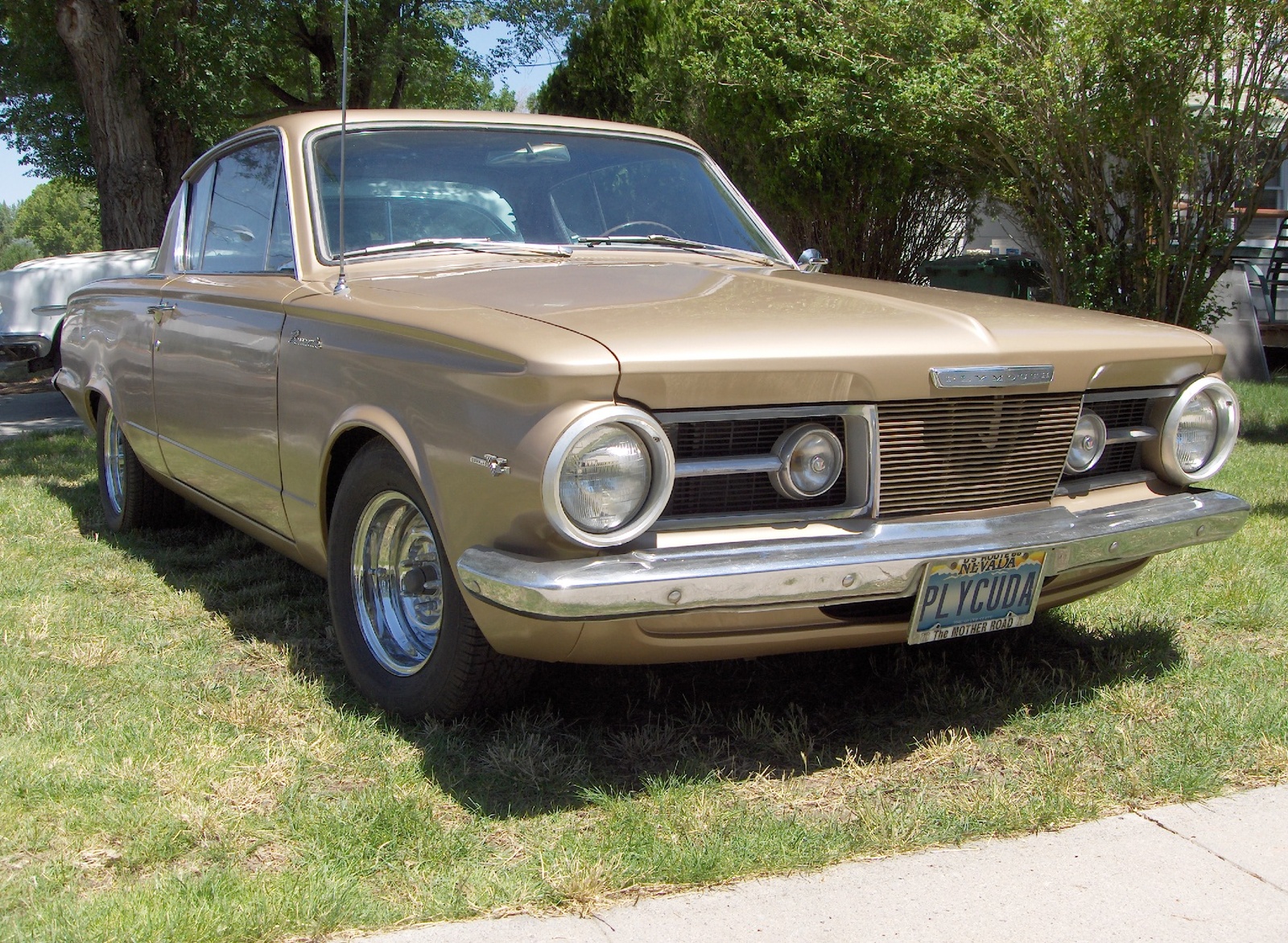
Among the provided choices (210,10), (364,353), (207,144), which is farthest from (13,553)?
(207,144)

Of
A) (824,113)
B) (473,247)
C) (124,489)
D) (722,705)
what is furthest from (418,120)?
(824,113)

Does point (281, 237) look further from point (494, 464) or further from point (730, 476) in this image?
point (730, 476)

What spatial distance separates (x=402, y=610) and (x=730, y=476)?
107 cm

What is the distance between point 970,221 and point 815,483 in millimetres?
9443

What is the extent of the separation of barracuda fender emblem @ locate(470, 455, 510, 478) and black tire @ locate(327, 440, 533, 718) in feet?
1.00

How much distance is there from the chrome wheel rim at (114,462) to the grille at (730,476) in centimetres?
357

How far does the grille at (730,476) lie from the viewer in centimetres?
267

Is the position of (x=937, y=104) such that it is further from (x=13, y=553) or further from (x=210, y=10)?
(x=210, y=10)

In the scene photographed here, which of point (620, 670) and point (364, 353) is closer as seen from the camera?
point (364, 353)

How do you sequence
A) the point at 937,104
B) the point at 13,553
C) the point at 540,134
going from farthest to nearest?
the point at 937,104, the point at 13,553, the point at 540,134

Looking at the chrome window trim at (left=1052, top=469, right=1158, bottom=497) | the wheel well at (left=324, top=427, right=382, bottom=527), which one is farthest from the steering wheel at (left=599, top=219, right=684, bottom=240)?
the chrome window trim at (left=1052, top=469, right=1158, bottom=497)

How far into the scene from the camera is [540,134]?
4055 millimetres

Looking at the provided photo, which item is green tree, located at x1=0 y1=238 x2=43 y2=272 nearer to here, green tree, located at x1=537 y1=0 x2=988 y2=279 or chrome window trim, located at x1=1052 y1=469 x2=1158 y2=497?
green tree, located at x1=537 y1=0 x2=988 y2=279

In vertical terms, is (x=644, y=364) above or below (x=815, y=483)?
above
